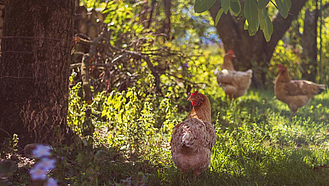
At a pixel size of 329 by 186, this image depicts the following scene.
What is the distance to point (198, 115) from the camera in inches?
129

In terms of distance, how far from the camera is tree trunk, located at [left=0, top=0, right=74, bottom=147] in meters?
3.26

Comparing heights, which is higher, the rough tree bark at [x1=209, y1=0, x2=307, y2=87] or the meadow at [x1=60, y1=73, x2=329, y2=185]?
the rough tree bark at [x1=209, y1=0, x2=307, y2=87]

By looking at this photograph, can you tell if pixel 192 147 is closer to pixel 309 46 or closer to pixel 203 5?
pixel 203 5

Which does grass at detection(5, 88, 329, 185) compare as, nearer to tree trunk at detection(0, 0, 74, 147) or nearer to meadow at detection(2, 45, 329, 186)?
meadow at detection(2, 45, 329, 186)

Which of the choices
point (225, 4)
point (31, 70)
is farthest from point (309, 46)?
point (31, 70)

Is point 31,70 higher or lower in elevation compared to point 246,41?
lower

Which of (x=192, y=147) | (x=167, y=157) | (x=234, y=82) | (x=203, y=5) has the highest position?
(x=203, y=5)

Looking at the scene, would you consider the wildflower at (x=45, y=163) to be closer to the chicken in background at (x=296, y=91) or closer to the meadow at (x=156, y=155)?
the meadow at (x=156, y=155)

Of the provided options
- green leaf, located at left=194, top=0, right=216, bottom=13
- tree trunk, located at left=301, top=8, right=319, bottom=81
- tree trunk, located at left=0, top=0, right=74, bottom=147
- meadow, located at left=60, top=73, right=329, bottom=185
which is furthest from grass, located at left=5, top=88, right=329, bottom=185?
tree trunk, located at left=301, top=8, right=319, bottom=81

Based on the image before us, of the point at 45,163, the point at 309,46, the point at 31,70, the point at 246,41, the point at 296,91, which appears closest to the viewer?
the point at 45,163

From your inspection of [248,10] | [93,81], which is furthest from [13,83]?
[248,10]

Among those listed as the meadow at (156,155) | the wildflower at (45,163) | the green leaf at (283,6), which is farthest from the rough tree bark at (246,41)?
the wildflower at (45,163)

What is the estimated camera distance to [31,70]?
3.27m

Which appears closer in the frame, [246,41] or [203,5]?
[203,5]
